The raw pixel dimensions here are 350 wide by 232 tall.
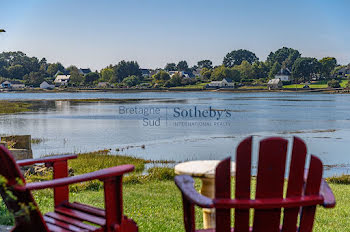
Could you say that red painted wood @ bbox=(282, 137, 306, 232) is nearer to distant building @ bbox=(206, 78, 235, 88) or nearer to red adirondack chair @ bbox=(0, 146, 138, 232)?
red adirondack chair @ bbox=(0, 146, 138, 232)

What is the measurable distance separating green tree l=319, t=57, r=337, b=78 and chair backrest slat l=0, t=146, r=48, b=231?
165073mm

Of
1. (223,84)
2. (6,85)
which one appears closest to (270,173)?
(223,84)

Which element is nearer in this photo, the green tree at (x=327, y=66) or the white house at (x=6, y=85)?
the green tree at (x=327, y=66)

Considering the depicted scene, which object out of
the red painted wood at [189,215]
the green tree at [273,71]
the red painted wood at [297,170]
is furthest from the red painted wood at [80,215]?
the green tree at [273,71]

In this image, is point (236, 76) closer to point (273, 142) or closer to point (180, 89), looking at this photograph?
point (180, 89)

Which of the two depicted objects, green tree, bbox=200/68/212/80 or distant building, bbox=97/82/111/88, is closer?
distant building, bbox=97/82/111/88

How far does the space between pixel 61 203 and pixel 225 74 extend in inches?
6253

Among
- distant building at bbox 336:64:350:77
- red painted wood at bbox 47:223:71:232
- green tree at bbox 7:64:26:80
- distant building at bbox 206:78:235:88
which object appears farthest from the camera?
distant building at bbox 336:64:350:77

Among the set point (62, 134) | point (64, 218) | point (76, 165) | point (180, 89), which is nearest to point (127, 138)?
point (62, 134)

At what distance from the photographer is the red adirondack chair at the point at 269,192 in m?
2.70

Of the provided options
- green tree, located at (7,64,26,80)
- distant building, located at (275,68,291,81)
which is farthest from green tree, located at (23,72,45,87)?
distant building, located at (275,68,291,81)

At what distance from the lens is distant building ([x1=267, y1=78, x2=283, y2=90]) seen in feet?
503

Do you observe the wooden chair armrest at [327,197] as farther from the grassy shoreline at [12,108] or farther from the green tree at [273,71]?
the green tree at [273,71]

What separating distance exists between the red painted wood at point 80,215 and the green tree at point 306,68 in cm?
16221
